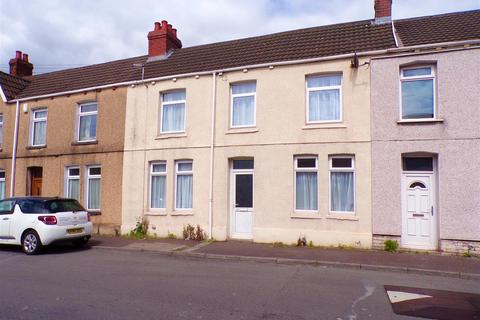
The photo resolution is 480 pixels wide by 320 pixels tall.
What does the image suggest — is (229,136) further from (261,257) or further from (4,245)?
(4,245)

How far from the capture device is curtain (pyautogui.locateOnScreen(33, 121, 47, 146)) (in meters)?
16.5

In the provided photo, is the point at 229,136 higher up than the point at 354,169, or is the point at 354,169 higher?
the point at 229,136

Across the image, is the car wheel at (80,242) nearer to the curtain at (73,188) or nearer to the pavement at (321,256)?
the pavement at (321,256)

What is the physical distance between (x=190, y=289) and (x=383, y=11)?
38.9 ft

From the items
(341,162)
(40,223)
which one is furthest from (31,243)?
(341,162)

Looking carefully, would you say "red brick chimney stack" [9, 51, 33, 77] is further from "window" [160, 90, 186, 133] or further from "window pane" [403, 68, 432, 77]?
"window pane" [403, 68, 432, 77]

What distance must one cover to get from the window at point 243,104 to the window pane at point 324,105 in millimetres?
1984

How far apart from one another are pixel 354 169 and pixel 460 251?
3.50m

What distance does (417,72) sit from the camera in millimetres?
11094

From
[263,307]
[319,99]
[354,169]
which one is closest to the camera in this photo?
[263,307]

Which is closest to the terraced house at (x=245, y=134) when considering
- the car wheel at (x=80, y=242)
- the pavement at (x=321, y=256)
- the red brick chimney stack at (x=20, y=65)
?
the pavement at (x=321, y=256)

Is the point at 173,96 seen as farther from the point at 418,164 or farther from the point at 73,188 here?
the point at 418,164

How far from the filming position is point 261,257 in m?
9.60

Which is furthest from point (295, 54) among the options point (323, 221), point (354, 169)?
point (323, 221)
